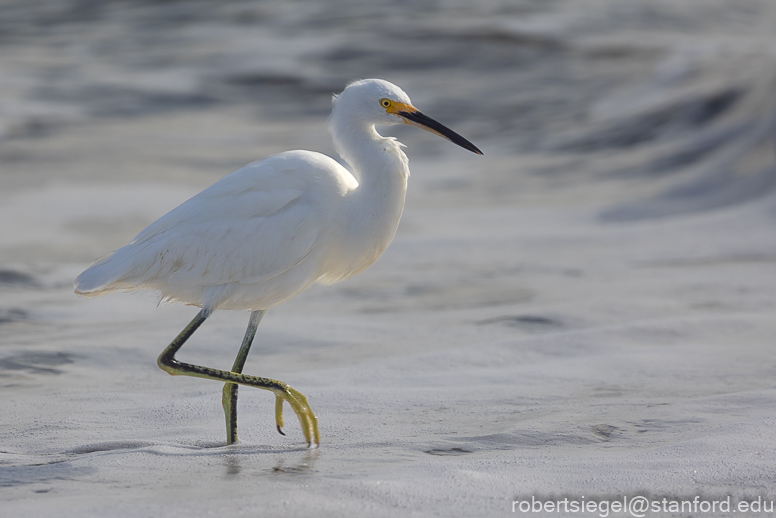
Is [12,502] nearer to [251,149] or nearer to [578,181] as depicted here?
[578,181]

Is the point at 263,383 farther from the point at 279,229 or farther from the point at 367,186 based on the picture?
the point at 367,186

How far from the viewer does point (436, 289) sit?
7.99 m

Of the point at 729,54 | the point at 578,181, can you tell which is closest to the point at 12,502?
the point at 578,181

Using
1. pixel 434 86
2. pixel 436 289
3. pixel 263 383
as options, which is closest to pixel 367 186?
pixel 263 383

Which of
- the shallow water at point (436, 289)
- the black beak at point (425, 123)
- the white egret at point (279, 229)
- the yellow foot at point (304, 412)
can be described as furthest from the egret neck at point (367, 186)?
the shallow water at point (436, 289)

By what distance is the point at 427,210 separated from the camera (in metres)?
11.2

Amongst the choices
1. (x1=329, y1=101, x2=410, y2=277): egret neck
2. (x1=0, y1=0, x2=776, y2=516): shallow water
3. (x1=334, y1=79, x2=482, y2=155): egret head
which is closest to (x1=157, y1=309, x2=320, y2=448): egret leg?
(x1=0, y1=0, x2=776, y2=516): shallow water

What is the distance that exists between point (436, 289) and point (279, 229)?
395 centimetres

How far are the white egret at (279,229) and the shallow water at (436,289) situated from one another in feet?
2.50

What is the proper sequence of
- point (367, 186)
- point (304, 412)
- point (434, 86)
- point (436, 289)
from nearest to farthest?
point (304, 412), point (367, 186), point (436, 289), point (434, 86)

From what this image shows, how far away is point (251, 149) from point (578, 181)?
19.3 feet

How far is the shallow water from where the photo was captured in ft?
12.3

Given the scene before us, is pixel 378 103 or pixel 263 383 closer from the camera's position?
pixel 263 383

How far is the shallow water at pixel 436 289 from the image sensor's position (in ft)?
12.3
